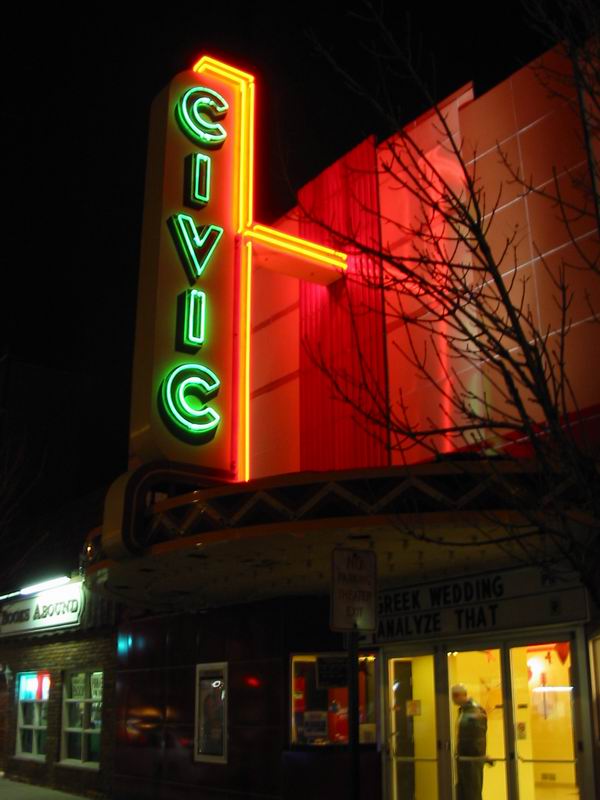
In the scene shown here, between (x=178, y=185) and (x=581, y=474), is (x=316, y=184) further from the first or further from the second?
(x=581, y=474)

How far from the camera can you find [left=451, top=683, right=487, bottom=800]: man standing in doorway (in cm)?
1050

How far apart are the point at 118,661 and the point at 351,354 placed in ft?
25.2

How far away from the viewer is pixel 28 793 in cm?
1748

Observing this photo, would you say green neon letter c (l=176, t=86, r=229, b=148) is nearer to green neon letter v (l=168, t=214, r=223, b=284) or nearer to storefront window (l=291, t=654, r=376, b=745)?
green neon letter v (l=168, t=214, r=223, b=284)

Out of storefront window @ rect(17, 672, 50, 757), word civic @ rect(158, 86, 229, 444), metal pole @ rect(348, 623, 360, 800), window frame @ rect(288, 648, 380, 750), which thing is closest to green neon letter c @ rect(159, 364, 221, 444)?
word civic @ rect(158, 86, 229, 444)

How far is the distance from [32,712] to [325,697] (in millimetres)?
10158

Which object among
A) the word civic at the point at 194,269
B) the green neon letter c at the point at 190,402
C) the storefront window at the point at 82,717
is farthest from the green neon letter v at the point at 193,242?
the storefront window at the point at 82,717

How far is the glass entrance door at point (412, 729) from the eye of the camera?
37.3 ft

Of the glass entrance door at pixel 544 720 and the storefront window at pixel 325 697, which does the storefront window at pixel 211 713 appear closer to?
the storefront window at pixel 325 697

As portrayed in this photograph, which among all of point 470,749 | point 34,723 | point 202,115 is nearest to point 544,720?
point 470,749

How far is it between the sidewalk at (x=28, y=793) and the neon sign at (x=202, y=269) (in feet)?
29.1

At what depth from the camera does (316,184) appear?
47.9 ft

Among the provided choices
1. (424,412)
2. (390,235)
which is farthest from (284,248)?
(424,412)

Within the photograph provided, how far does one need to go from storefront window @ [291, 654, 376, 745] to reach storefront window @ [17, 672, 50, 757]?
878 cm
